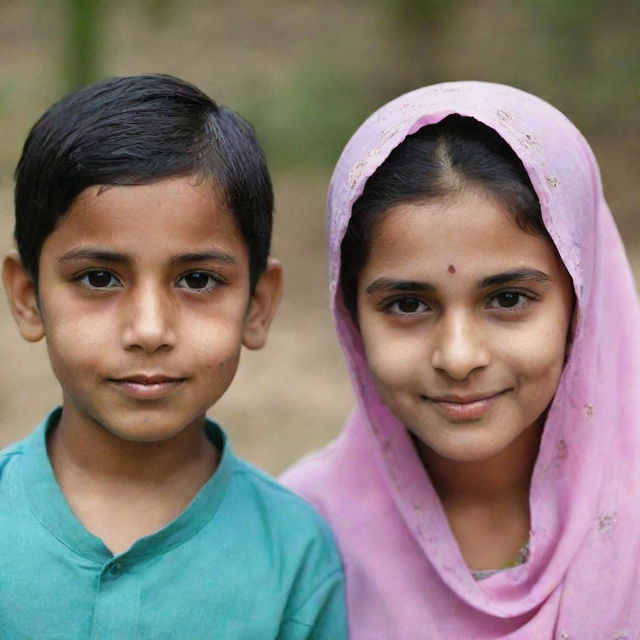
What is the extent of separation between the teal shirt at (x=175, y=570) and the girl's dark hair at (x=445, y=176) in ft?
1.89

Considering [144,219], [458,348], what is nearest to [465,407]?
[458,348]

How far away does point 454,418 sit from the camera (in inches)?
92.8

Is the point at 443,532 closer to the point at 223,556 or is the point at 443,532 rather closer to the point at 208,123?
the point at 223,556

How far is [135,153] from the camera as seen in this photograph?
227cm

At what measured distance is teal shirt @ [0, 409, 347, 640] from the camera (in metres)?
2.27

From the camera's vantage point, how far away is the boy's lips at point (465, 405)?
2.33 metres

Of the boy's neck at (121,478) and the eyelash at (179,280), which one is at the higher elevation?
the eyelash at (179,280)

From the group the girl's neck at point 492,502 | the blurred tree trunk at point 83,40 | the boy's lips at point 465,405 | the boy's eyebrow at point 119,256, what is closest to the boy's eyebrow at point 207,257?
the boy's eyebrow at point 119,256

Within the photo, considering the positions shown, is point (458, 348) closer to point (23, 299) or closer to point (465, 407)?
point (465, 407)

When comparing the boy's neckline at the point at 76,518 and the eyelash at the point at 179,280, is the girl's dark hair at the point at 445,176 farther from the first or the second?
the boy's neckline at the point at 76,518

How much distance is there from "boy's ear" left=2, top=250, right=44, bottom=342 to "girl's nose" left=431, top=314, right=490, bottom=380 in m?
0.81

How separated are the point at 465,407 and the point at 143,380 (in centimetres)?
Answer: 63

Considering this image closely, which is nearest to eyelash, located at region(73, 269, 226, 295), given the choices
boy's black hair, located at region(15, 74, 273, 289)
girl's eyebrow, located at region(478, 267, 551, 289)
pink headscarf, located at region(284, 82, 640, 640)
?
boy's black hair, located at region(15, 74, 273, 289)

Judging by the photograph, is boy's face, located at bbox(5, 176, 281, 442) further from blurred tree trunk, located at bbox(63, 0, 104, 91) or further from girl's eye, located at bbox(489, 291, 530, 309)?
blurred tree trunk, located at bbox(63, 0, 104, 91)
